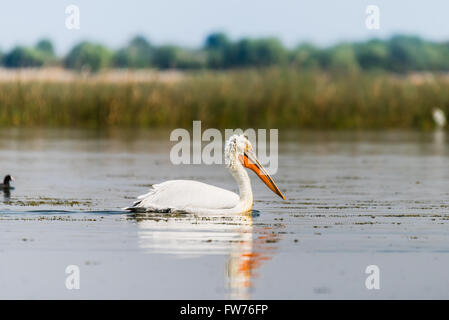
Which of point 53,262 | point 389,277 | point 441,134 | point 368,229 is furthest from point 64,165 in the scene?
point 441,134

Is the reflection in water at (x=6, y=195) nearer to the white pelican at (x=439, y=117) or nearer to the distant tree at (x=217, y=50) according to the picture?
the white pelican at (x=439, y=117)

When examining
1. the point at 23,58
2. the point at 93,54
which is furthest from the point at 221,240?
the point at 23,58

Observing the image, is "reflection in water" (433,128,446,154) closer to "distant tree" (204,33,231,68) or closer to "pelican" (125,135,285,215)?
"pelican" (125,135,285,215)

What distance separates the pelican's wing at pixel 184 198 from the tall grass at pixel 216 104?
19965 millimetres

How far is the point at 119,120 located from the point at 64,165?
1352 centimetres

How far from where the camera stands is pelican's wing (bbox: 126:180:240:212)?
12.4 metres

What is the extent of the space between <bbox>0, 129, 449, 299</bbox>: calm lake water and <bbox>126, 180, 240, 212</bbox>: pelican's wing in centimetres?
21

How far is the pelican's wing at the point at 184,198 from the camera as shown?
40.6ft

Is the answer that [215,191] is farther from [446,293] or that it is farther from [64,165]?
[64,165]

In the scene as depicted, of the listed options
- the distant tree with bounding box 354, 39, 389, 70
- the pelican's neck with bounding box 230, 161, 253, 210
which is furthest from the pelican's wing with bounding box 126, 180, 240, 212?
the distant tree with bounding box 354, 39, 389, 70

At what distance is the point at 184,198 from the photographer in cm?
1239

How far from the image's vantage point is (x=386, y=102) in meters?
33.8

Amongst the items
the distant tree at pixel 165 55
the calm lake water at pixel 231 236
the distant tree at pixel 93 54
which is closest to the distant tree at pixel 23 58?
the distant tree at pixel 93 54

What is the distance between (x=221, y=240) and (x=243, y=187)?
235 cm
